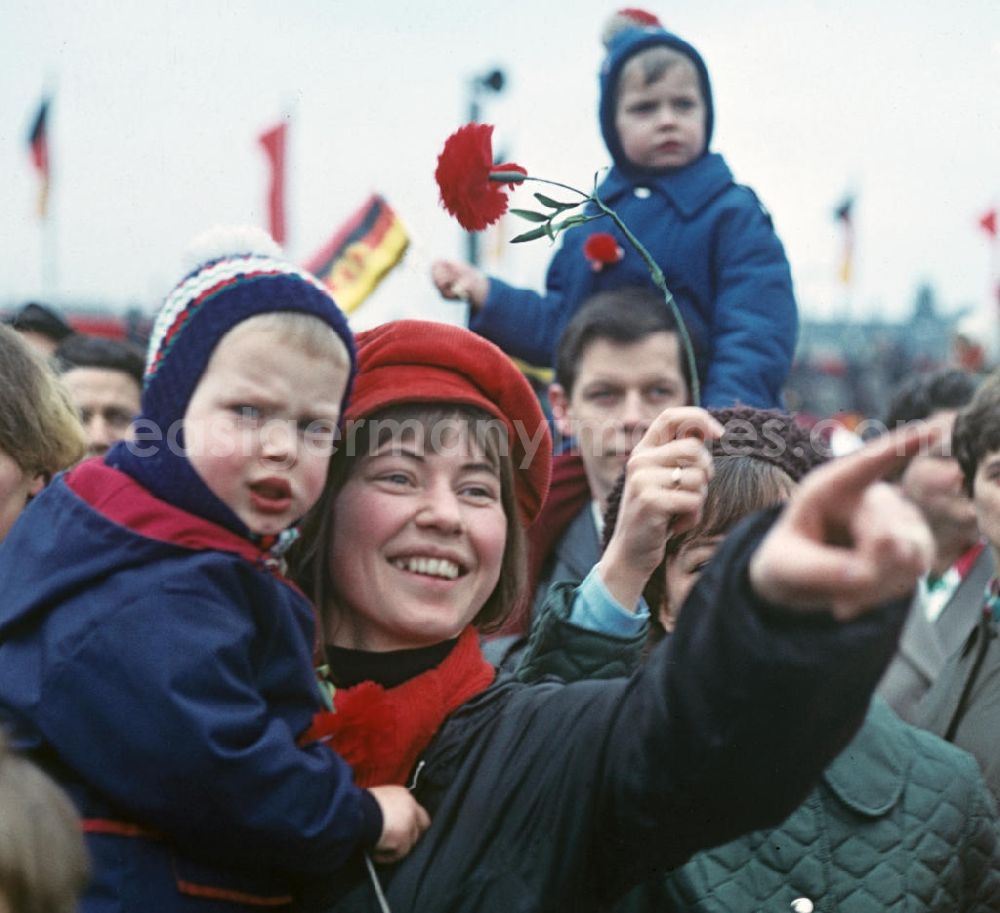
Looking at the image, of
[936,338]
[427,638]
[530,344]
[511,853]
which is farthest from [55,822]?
[936,338]

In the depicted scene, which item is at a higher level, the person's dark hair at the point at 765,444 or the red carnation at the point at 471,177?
the red carnation at the point at 471,177

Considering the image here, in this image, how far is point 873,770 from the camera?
7.20 feet

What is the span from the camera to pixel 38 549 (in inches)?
76.9

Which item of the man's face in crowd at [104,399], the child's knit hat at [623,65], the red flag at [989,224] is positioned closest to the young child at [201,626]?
the child's knit hat at [623,65]

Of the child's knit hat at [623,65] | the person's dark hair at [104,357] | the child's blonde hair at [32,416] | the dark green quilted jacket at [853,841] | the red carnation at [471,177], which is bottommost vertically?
the dark green quilted jacket at [853,841]

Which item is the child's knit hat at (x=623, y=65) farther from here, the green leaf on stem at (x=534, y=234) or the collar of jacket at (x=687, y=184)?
the green leaf on stem at (x=534, y=234)

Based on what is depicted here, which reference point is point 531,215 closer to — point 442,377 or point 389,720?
point 442,377

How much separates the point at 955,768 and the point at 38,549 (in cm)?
151

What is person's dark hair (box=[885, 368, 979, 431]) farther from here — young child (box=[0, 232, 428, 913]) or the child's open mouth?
the child's open mouth

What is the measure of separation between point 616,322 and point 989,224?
1129 cm

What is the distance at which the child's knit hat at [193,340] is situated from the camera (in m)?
1.98

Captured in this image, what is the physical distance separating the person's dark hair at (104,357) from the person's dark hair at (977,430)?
3007 mm

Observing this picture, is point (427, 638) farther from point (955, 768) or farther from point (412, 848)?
point (955, 768)

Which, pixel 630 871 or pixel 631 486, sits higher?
pixel 631 486
